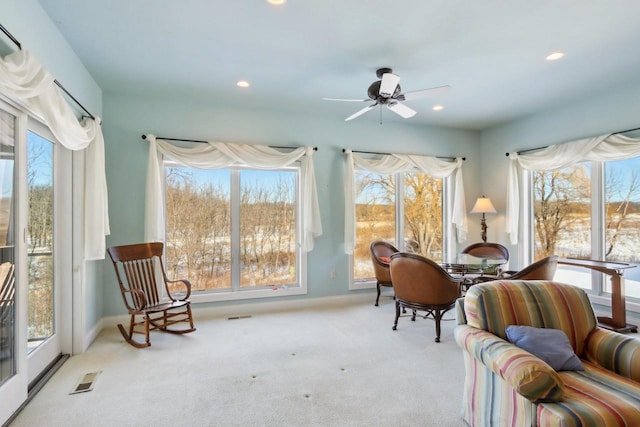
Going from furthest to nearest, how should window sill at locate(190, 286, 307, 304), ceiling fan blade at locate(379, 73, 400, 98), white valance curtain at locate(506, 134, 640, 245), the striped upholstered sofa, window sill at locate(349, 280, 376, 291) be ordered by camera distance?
window sill at locate(349, 280, 376, 291) < window sill at locate(190, 286, 307, 304) < white valance curtain at locate(506, 134, 640, 245) < ceiling fan blade at locate(379, 73, 400, 98) < the striped upholstered sofa

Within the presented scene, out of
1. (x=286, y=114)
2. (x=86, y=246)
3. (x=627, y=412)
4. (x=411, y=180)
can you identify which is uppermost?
→ (x=286, y=114)

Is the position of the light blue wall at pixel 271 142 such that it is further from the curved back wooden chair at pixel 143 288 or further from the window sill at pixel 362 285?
the curved back wooden chair at pixel 143 288

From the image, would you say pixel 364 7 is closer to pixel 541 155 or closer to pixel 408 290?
pixel 408 290

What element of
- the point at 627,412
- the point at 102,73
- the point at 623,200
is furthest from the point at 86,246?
the point at 623,200

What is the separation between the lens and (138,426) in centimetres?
200

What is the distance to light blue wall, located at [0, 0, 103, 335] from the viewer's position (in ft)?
6.49

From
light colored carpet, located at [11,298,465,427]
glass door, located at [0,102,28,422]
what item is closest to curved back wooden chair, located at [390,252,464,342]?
light colored carpet, located at [11,298,465,427]

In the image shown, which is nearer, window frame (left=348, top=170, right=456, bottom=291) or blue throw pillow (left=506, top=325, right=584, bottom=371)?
blue throw pillow (left=506, top=325, right=584, bottom=371)

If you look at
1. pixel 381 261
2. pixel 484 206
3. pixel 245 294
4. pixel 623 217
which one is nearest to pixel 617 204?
pixel 623 217

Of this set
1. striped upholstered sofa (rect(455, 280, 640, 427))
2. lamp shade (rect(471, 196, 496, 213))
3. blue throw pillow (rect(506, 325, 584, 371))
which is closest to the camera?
striped upholstered sofa (rect(455, 280, 640, 427))

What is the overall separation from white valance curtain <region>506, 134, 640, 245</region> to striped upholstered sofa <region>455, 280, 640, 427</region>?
2598 mm

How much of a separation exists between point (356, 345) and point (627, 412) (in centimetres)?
212

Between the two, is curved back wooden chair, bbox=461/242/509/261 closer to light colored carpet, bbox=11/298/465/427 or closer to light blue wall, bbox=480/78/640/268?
light blue wall, bbox=480/78/640/268

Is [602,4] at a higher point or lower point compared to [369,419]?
higher
